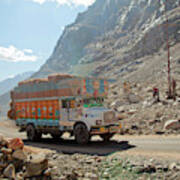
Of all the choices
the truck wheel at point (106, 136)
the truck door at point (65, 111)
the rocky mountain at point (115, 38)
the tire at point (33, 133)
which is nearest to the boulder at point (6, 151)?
the truck door at point (65, 111)

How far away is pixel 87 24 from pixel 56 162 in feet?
620

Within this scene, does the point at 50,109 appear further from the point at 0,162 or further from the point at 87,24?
the point at 87,24

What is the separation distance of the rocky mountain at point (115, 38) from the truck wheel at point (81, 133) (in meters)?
78.1

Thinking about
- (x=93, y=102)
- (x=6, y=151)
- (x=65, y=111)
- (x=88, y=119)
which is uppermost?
(x=93, y=102)

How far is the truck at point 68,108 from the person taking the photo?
11.7m

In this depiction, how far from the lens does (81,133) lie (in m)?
12.1

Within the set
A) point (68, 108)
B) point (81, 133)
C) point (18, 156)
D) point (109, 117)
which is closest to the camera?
point (18, 156)

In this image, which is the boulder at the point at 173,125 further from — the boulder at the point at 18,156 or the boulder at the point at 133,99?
the boulder at the point at 133,99

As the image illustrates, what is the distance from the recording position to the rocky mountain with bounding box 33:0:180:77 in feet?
320

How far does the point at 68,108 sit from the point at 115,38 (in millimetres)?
133715

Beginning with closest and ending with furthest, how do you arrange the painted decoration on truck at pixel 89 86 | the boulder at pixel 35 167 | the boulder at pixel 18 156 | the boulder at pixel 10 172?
the boulder at pixel 35 167 < the boulder at pixel 10 172 < the boulder at pixel 18 156 < the painted decoration on truck at pixel 89 86

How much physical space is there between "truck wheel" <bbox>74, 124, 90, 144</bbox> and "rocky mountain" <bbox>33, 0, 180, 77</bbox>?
256 ft

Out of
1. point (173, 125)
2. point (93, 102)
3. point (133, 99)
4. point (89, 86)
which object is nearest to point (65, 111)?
point (93, 102)

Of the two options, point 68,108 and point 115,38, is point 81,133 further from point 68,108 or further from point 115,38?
point 115,38
